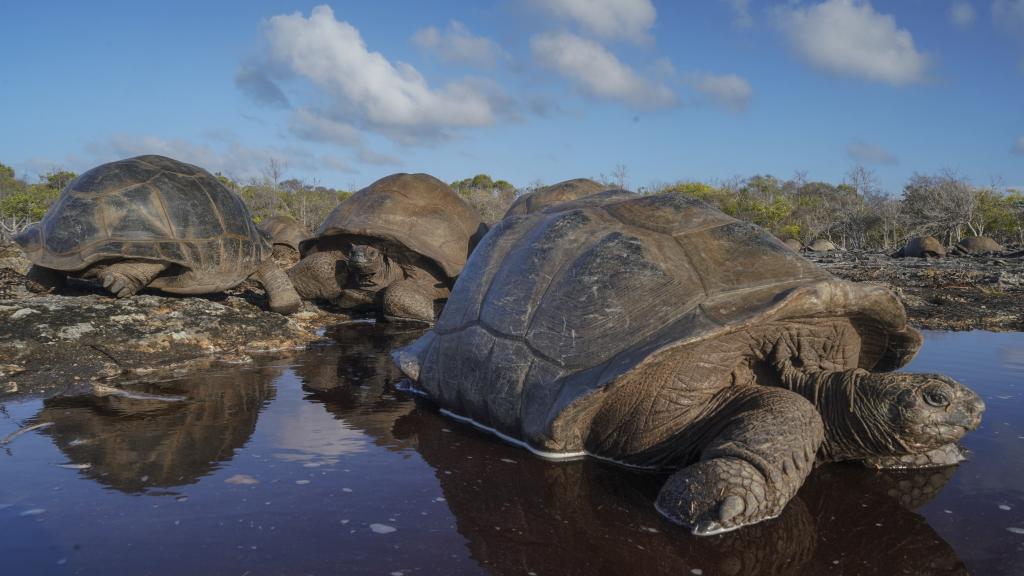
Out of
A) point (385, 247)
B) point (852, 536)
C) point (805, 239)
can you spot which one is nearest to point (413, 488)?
point (852, 536)

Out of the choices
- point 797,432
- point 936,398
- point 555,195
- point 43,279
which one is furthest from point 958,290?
point 43,279

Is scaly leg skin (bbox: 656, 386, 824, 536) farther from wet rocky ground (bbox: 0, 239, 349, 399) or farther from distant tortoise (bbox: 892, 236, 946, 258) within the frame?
distant tortoise (bbox: 892, 236, 946, 258)

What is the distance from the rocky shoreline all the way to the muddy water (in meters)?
0.85

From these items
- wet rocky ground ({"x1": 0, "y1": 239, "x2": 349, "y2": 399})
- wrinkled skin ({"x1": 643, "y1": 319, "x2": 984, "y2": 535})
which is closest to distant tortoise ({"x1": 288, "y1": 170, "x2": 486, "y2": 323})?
wet rocky ground ({"x1": 0, "y1": 239, "x2": 349, "y2": 399})

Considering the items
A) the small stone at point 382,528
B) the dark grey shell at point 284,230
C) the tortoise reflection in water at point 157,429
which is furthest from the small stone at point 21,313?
the dark grey shell at point 284,230

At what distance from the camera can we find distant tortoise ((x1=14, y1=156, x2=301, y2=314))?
6160mm

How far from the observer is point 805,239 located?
29.5 m

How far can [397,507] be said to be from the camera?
257 cm

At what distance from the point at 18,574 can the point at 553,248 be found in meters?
2.41

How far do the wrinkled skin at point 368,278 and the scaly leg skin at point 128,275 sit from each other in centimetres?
246

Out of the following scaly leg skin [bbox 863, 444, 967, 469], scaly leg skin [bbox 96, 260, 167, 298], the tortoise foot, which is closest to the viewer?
the tortoise foot

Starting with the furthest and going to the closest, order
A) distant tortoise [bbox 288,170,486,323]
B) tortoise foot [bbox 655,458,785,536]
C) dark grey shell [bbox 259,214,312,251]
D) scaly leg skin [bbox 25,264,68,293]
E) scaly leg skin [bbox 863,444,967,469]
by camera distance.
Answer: dark grey shell [bbox 259,214,312,251]
distant tortoise [bbox 288,170,486,323]
scaly leg skin [bbox 25,264,68,293]
scaly leg skin [bbox 863,444,967,469]
tortoise foot [bbox 655,458,785,536]

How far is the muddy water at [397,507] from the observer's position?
2139mm

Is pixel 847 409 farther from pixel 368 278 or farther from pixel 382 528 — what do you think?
pixel 368 278
